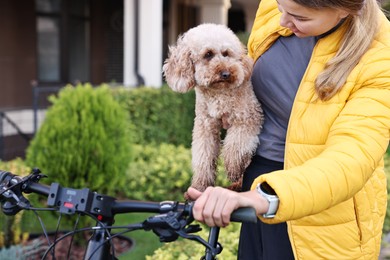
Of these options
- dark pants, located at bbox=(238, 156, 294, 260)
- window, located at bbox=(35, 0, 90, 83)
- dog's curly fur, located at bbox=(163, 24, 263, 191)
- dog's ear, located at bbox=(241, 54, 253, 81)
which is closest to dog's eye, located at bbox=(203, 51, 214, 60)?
dog's curly fur, located at bbox=(163, 24, 263, 191)

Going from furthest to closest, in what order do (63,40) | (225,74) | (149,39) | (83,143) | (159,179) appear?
(63,40) < (149,39) < (159,179) < (83,143) < (225,74)

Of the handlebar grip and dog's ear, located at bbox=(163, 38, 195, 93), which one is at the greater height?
dog's ear, located at bbox=(163, 38, 195, 93)

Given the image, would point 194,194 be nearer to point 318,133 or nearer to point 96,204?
point 96,204

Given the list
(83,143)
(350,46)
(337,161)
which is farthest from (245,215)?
(83,143)

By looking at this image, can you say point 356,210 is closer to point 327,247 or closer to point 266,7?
point 327,247

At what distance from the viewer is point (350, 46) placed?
6.05ft

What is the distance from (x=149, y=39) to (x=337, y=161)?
9562mm

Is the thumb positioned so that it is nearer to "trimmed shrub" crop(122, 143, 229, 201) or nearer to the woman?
the woman

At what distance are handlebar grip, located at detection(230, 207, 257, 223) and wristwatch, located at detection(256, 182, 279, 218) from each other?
0.20ft

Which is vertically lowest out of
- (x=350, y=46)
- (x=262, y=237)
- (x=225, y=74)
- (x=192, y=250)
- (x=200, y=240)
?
(x=192, y=250)

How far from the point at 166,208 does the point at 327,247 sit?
0.63 metres

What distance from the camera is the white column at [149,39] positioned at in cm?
1094

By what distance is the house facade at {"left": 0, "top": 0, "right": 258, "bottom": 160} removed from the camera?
10961mm

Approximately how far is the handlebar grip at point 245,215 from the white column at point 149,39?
9.59 metres
